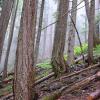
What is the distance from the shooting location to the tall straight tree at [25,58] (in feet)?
18.9

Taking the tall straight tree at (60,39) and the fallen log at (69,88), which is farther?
the tall straight tree at (60,39)

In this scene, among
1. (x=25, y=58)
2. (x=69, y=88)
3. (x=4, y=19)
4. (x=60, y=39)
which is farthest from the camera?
(x=4, y=19)

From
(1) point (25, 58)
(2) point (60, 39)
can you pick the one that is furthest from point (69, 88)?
(2) point (60, 39)

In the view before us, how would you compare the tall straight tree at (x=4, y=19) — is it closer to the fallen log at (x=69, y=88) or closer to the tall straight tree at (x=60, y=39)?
the tall straight tree at (x=60, y=39)

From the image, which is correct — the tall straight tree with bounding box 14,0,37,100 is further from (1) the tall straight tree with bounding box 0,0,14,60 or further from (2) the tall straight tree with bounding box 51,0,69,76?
(1) the tall straight tree with bounding box 0,0,14,60

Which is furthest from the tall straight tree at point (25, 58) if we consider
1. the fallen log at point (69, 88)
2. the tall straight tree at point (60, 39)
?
the tall straight tree at point (60, 39)

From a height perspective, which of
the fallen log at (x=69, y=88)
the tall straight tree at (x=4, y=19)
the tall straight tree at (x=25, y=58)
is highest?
the tall straight tree at (x=4, y=19)

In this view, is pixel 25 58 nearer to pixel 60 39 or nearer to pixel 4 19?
pixel 60 39

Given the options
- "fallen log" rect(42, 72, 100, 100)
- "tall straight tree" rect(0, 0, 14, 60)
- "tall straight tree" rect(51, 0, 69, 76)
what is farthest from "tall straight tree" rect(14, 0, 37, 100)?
"tall straight tree" rect(0, 0, 14, 60)

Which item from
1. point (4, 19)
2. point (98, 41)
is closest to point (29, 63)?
point (4, 19)

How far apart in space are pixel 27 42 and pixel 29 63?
505 mm

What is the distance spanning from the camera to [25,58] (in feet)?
19.1

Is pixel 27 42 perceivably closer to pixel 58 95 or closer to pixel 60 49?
pixel 58 95

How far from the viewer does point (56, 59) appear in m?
8.61
